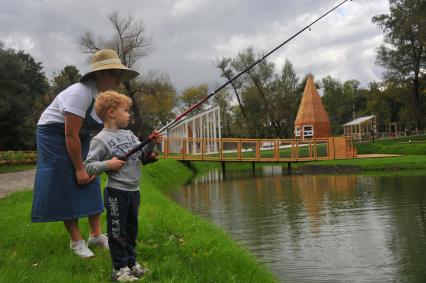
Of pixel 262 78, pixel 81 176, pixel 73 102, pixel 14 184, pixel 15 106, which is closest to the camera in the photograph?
pixel 73 102

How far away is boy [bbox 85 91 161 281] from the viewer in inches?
134

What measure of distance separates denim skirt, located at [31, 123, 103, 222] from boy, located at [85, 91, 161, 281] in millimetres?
532

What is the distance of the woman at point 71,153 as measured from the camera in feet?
12.5

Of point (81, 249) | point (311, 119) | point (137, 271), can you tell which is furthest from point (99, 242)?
point (311, 119)

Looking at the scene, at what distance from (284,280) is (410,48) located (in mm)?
40690


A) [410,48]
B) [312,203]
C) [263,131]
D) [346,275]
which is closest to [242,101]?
[263,131]

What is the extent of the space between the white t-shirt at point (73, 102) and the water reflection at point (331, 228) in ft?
8.75

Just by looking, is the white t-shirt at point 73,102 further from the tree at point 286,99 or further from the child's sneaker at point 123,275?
the tree at point 286,99

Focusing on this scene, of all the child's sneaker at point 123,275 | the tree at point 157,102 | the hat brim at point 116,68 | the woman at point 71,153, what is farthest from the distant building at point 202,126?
the child's sneaker at point 123,275

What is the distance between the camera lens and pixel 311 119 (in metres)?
39.1

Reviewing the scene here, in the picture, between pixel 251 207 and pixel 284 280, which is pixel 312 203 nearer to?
pixel 251 207

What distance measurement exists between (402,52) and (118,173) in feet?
139

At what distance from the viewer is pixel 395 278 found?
510 cm

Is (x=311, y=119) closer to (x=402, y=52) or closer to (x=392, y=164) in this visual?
(x=402, y=52)
